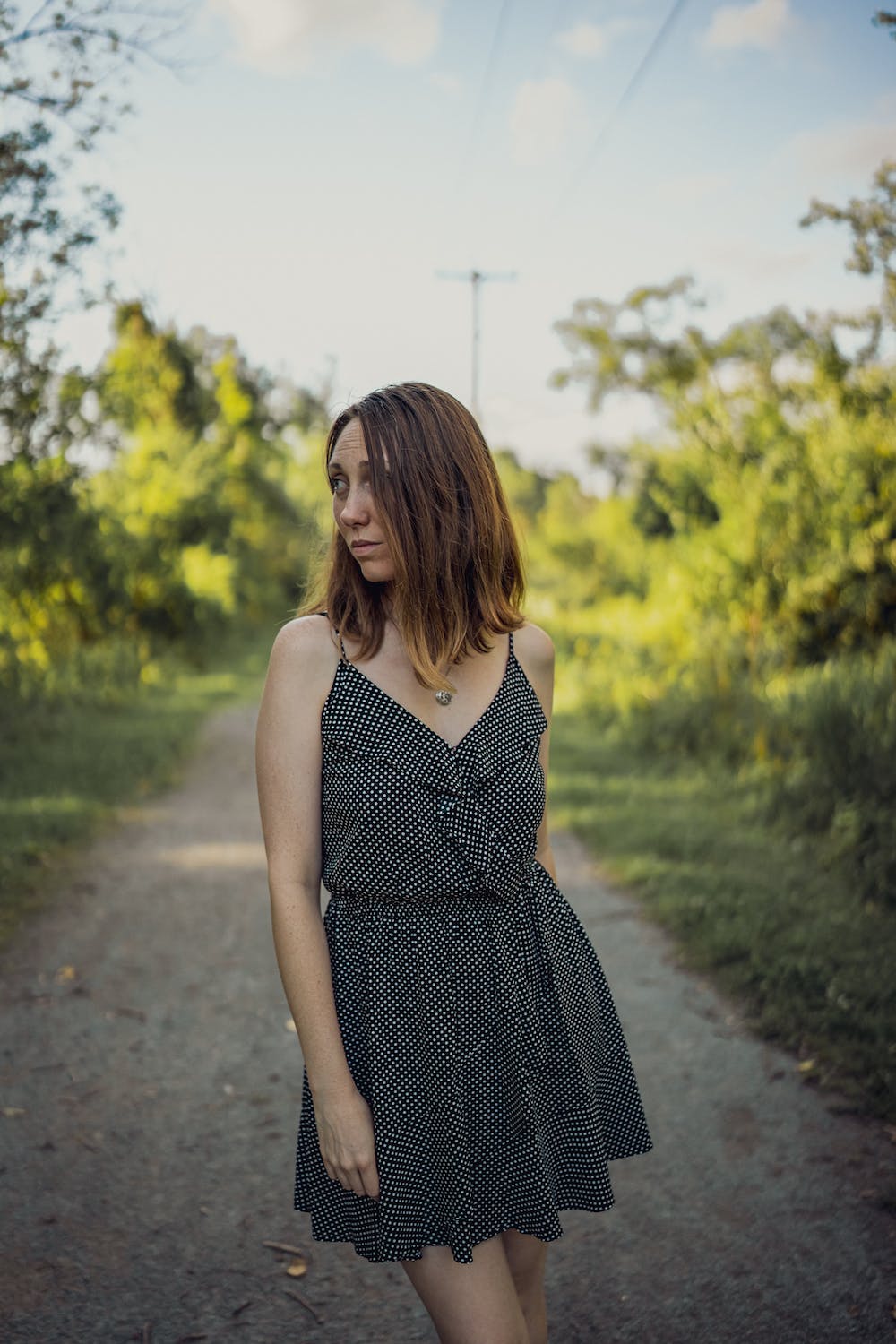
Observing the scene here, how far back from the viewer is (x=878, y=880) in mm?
5543

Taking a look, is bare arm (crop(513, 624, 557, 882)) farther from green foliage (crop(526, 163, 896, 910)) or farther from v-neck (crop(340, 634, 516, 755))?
green foliage (crop(526, 163, 896, 910))

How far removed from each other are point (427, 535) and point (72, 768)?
8.02 metres

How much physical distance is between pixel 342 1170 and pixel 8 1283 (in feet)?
5.16

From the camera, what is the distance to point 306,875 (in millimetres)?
1891

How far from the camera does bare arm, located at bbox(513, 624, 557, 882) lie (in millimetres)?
2217

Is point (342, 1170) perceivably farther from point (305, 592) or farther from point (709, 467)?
point (709, 467)

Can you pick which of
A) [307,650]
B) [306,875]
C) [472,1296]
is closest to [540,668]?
[307,650]

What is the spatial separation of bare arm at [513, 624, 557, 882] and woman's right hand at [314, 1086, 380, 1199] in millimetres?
621

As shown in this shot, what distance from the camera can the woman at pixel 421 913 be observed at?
72.1 inches

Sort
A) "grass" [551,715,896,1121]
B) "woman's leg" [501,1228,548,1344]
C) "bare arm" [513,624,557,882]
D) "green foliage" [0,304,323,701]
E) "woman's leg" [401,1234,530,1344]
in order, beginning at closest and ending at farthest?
"woman's leg" [401,1234,530,1344], "woman's leg" [501,1228,548,1344], "bare arm" [513,624,557,882], "grass" [551,715,896,1121], "green foliage" [0,304,323,701]

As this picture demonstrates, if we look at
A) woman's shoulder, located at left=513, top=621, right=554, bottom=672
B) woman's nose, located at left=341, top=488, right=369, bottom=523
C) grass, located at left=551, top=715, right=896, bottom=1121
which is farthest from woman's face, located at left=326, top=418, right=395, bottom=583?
grass, located at left=551, top=715, right=896, bottom=1121

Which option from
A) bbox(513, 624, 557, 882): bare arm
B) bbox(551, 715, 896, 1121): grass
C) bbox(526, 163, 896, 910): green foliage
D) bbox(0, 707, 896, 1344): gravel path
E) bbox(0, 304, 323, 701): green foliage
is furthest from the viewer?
bbox(0, 304, 323, 701): green foliage

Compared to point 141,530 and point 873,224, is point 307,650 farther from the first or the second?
→ point 141,530

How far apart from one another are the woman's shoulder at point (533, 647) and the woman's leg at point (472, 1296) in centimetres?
107
